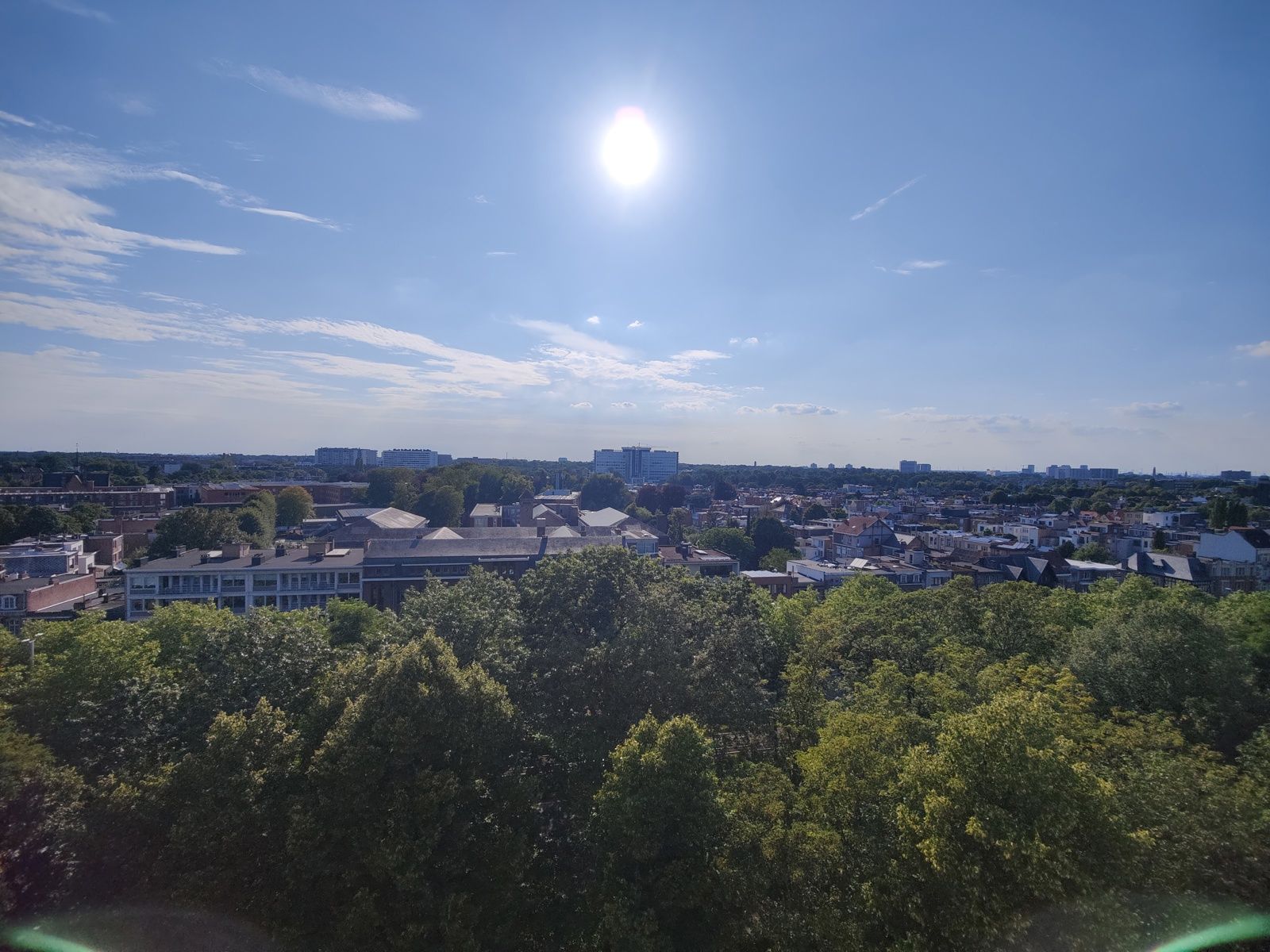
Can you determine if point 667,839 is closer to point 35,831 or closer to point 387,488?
point 35,831

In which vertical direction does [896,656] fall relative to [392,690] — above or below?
below

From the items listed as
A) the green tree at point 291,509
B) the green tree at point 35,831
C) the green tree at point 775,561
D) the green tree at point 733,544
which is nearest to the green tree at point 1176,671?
the green tree at point 35,831

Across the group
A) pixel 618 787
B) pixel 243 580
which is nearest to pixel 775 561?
pixel 243 580

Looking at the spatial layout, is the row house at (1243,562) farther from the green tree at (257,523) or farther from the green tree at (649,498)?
the green tree at (257,523)

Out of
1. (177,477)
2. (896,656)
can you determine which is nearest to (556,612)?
(896,656)

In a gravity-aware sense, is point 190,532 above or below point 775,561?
above

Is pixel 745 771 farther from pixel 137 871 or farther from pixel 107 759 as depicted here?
pixel 107 759

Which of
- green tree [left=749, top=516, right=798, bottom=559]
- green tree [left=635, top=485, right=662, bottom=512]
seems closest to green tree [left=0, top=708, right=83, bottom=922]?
green tree [left=749, top=516, right=798, bottom=559]
